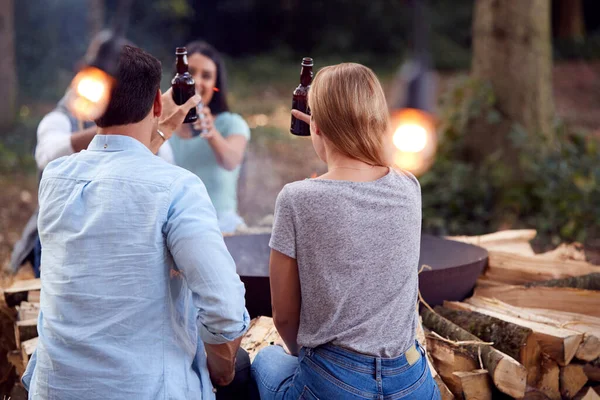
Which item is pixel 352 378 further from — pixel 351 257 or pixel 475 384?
pixel 475 384

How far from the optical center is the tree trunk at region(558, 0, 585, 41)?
65.3 ft

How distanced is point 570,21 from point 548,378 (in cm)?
1922

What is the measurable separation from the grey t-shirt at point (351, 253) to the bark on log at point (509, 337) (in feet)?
3.25

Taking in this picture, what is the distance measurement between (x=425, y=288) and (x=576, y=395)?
2.58 feet

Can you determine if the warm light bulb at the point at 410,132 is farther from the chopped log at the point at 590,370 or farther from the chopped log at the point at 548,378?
the chopped log at the point at 590,370

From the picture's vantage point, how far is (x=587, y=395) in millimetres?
2891

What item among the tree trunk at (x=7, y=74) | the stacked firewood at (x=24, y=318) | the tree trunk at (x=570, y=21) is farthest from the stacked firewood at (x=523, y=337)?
the tree trunk at (x=570, y=21)

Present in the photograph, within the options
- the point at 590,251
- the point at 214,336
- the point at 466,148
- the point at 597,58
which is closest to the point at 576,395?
the point at 214,336

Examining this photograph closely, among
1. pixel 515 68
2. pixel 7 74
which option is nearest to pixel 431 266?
pixel 515 68

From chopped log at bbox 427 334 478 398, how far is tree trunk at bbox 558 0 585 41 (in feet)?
62.3

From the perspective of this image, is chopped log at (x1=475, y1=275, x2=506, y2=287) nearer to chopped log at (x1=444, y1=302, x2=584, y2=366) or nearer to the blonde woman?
chopped log at (x1=444, y1=302, x2=584, y2=366)

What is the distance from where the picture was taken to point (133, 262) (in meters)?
1.81

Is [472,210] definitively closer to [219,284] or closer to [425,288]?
[425,288]

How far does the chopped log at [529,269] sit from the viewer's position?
11.8ft
